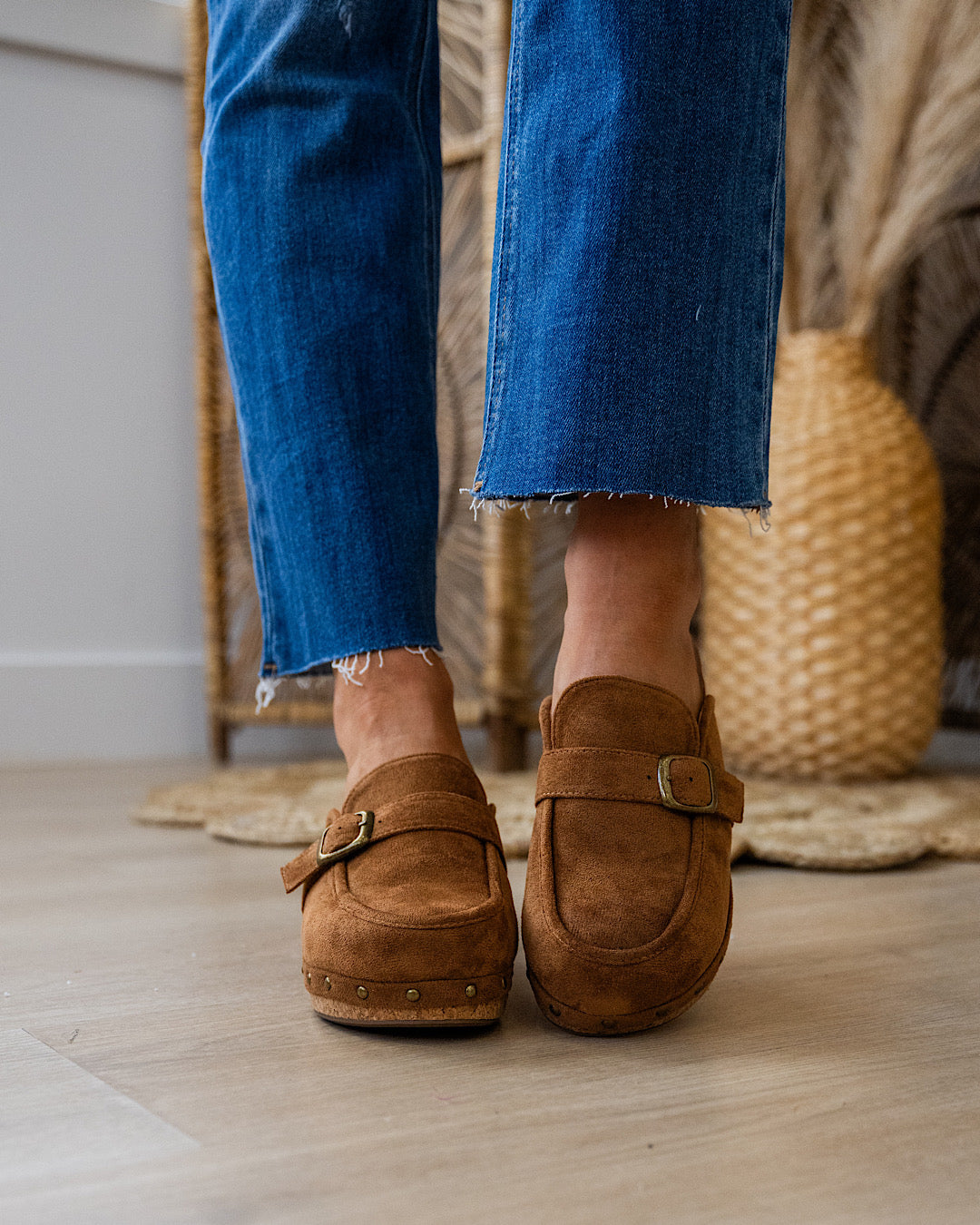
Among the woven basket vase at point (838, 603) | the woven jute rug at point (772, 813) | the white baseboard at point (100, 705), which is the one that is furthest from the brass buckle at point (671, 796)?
the white baseboard at point (100, 705)

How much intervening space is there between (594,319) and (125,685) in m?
1.15

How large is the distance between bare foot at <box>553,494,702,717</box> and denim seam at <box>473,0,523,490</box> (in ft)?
0.17

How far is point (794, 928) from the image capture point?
658mm

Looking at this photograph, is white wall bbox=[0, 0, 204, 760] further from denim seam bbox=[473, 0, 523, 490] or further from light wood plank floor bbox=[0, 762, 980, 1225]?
denim seam bbox=[473, 0, 523, 490]

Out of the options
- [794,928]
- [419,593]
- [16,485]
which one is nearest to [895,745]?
[794,928]

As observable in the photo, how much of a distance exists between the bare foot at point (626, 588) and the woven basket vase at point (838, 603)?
0.75 metres

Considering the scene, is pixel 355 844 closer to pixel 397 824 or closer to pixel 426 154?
pixel 397 824

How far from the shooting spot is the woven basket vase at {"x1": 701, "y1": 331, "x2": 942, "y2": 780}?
122cm

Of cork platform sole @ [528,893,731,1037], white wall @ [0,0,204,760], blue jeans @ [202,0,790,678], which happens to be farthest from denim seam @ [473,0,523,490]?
white wall @ [0,0,204,760]

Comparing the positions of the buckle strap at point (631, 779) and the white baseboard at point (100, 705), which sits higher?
the buckle strap at point (631, 779)

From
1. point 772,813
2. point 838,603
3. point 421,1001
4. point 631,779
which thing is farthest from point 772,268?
point 838,603

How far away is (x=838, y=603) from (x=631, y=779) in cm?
80

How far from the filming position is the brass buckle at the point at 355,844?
1.64 ft

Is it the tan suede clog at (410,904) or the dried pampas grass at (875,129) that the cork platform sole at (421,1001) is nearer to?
the tan suede clog at (410,904)
